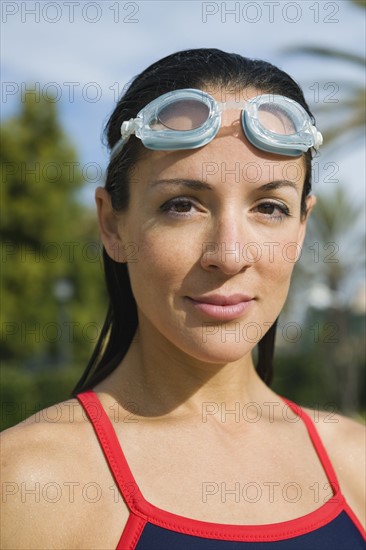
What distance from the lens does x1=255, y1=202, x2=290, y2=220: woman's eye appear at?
2660 mm

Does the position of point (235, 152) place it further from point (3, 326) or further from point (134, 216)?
point (3, 326)

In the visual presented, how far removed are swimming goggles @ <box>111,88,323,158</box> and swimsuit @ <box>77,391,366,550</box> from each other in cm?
92

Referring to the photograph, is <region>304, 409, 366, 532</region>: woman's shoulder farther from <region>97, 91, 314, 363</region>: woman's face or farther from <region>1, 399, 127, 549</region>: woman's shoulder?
<region>1, 399, 127, 549</region>: woman's shoulder

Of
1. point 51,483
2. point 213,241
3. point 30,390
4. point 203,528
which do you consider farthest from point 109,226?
point 30,390

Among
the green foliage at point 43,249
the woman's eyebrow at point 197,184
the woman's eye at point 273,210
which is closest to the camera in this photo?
the woman's eyebrow at point 197,184

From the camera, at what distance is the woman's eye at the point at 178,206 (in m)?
2.58

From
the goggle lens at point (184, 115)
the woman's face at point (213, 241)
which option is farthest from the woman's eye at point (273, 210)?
the goggle lens at point (184, 115)

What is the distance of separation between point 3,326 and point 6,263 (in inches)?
106

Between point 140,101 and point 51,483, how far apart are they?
1.34 m

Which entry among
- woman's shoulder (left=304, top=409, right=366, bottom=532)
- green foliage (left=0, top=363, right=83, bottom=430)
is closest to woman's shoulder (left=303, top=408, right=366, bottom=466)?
woman's shoulder (left=304, top=409, right=366, bottom=532)

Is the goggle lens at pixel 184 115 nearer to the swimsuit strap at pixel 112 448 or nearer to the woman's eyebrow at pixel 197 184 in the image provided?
the woman's eyebrow at pixel 197 184

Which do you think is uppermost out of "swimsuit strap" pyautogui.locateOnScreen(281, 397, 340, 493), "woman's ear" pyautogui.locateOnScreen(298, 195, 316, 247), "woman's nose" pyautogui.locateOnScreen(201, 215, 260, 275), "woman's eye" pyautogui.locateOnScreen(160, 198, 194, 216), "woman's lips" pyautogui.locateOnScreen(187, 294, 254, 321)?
"woman's eye" pyautogui.locateOnScreen(160, 198, 194, 216)

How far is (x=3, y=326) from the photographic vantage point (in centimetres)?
2567

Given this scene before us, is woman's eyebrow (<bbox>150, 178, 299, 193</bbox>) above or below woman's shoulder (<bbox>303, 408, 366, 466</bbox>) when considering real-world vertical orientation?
above
